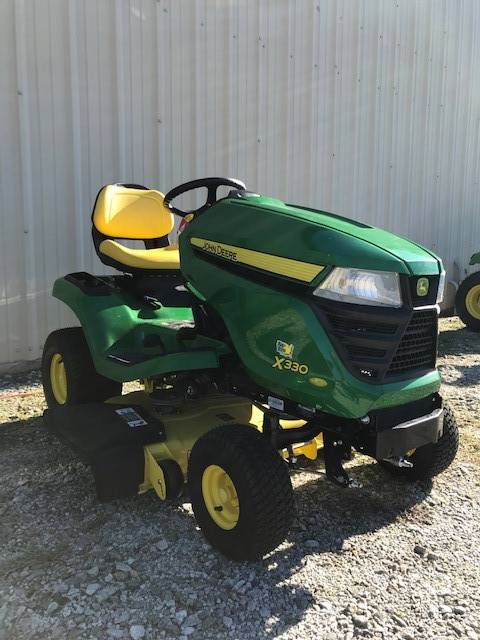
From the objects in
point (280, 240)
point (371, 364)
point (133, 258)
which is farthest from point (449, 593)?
point (133, 258)

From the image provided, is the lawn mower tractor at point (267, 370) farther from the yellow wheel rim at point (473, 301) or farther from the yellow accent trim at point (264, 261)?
the yellow wheel rim at point (473, 301)

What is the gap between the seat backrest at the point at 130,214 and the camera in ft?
11.8

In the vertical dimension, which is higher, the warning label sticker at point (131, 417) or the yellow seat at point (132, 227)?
the yellow seat at point (132, 227)

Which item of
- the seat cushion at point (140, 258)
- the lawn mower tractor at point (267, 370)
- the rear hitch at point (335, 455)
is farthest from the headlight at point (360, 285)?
the seat cushion at point (140, 258)

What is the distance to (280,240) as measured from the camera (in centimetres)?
236

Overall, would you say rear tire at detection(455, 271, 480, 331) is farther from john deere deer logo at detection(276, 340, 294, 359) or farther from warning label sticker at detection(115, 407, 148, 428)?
john deere deer logo at detection(276, 340, 294, 359)

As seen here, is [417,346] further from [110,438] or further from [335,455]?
[110,438]

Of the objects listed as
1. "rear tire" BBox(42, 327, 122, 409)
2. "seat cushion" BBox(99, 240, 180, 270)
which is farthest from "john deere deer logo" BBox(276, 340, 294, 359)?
"rear tire" BBox(42, 327, 122, 409)

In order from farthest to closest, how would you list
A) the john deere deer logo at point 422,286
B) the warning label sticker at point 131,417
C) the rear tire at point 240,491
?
the warning label sticker at point 131,417 → the john deere deer logo at point 422,286 → the rear tire at point 240,491

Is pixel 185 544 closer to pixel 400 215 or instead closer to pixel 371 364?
pixel 371 364

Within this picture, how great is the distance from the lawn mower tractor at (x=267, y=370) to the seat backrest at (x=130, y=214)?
26.5 inches

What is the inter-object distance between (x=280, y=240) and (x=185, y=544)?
121 cm

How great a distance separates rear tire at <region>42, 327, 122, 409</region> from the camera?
3.36 metres

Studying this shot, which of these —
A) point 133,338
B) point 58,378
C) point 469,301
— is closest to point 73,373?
point 58,378
